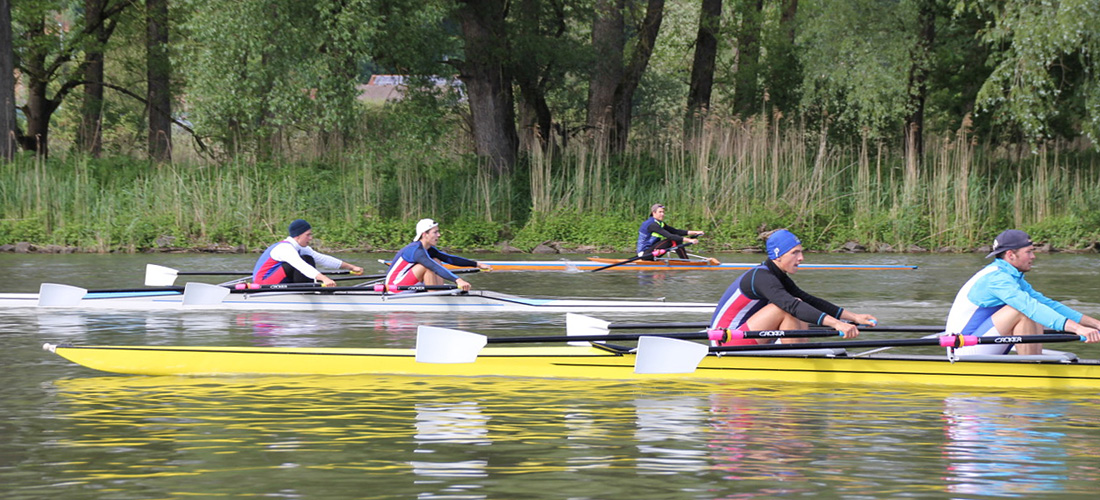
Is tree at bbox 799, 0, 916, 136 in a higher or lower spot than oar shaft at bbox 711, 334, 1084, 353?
higher

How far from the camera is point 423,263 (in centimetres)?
1270

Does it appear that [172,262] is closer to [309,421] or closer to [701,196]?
[701,196]

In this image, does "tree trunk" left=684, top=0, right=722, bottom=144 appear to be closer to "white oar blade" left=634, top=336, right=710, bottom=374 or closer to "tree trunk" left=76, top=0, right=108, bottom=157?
"tree trunk" left=76, top=0, right=108, bottom=157

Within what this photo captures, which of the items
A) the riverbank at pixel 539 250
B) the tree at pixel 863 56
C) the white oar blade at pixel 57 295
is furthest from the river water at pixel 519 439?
the tree at pixel 863 56

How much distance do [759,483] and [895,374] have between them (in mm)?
2828

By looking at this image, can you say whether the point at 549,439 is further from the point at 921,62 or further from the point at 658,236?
the point at 921,62

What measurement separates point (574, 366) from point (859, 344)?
2007 mm

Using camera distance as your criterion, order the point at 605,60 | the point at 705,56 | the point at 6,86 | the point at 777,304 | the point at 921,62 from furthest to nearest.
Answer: the point at 705,56 → the point at 605,60 → the point at 921,62 → the point at 6,86 → the point at 777,304

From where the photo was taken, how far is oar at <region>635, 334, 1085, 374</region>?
7691mm

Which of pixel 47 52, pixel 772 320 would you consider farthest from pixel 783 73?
pixel 772 320

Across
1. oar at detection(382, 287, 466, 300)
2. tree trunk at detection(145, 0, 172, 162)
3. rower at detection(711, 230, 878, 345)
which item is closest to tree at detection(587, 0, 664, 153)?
tree trunk at detection(145, 0, 172, 162)

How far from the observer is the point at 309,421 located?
7250 mm

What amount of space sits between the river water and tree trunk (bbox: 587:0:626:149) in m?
16.9

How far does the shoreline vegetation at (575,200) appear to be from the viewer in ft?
71.6
